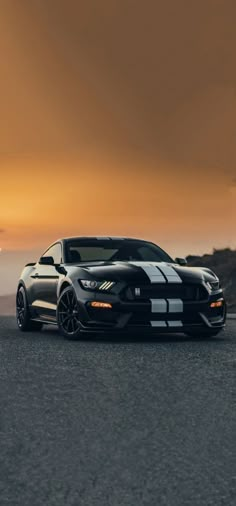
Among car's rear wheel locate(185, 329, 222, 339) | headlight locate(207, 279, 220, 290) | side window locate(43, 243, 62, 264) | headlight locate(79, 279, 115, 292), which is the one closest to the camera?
headlight locate(79, 279, 115, 292)

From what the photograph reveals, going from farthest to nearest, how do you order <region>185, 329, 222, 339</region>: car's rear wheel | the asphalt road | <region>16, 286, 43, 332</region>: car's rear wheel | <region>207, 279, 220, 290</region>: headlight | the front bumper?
<region>16, 286, 43, 332</region>: car's rear wheel, <region>185, 329, 222, 339</region>: car's rear wheel, <region>207, 279, 220, 290</region>: headlight, the front bumper, the asphalt road

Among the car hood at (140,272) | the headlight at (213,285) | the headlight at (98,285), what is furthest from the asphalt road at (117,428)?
the headlight at (213,285)

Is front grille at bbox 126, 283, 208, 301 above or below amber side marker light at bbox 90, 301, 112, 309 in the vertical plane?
above

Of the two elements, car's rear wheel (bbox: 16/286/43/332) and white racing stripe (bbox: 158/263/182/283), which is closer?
white racing stripe (bbox: 158/263/182/283)

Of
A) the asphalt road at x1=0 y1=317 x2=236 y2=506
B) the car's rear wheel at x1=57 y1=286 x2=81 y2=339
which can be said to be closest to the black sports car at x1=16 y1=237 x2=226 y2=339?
the car's rear wheel at x1=57 y1=286 x2=81 y2=339

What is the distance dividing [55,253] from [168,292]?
104 inches

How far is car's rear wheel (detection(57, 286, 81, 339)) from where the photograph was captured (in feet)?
37.4

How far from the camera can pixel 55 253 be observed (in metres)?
13.1

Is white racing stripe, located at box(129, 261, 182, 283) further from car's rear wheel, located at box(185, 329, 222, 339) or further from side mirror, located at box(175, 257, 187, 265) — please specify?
car's rear wheel, located at box(185, 329, 222, 339)

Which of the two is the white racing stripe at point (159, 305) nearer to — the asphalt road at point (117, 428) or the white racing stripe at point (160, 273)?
the white racing stripe at point (160, 273)

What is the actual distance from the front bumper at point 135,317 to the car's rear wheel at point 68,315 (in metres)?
0.18

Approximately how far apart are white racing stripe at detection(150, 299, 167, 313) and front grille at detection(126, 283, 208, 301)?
0.05 meters

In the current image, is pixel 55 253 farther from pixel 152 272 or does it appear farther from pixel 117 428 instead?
pixel 117 428

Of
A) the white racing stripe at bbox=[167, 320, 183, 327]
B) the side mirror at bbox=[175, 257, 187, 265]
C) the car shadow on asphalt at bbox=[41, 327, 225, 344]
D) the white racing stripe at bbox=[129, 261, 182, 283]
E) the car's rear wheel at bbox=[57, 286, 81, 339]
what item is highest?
the side mirror at bbox=[175, 257, 187, 265]
